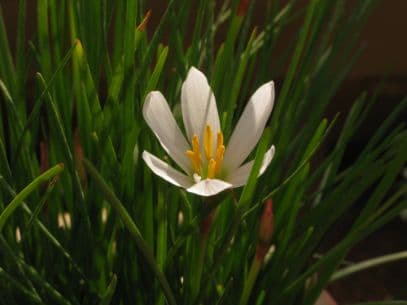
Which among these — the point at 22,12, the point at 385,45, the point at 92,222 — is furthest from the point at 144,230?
the point at 385,45

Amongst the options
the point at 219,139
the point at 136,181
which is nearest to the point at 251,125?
the point at 219,139

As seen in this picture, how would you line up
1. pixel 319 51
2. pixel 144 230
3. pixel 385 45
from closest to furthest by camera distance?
pixel 144 230
pixel 319 51
pixel 385 45

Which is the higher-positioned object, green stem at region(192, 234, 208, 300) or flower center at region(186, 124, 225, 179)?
flower center at region(186, 124, 225, 179)

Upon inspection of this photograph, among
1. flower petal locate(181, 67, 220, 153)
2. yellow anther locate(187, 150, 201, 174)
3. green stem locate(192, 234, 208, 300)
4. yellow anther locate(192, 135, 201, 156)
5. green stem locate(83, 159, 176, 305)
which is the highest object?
flower petal locate(181, 67, 220, 153)

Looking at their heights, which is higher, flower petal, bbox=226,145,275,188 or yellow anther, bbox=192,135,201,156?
yellow anther, bbox=192,135,201,156

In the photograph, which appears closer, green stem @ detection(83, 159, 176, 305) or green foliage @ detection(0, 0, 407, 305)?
green stem @ detection(83, 159, 176, 305)

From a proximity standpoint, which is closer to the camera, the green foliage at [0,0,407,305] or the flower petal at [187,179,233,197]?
the flower petal at [187,179,233,197]

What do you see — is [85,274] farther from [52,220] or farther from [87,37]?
[87,37]
